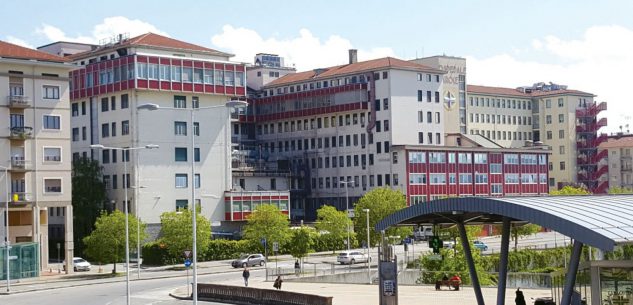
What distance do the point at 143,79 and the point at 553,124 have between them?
85.7 metres

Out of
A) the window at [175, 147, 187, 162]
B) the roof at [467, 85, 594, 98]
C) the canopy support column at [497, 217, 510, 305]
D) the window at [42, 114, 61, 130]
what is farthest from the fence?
the roof at [467, 85, 594, 98]

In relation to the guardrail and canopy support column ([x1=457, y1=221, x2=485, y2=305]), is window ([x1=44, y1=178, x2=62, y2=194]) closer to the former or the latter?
the guardrail

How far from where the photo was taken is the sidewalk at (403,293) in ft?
181

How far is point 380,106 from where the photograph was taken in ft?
414

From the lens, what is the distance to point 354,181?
422 ft

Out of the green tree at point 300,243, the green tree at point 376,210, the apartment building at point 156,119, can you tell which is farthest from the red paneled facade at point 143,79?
the green tree at point 300,243

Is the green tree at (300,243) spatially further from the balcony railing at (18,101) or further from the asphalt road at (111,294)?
the balcony railing at (18,101)

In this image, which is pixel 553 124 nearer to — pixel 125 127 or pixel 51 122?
pixel 125 127

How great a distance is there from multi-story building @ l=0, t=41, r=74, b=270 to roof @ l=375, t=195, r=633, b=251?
53160 millimetres

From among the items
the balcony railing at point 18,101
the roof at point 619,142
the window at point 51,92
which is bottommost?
the roof at point 619,142

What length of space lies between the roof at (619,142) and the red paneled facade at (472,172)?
32457 millimetres

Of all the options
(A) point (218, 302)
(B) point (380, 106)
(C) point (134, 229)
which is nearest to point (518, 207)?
(A) point (218, 302)

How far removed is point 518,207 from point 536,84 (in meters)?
161

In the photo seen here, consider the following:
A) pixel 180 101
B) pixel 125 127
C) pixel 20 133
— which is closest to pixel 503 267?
pixel 20 133
